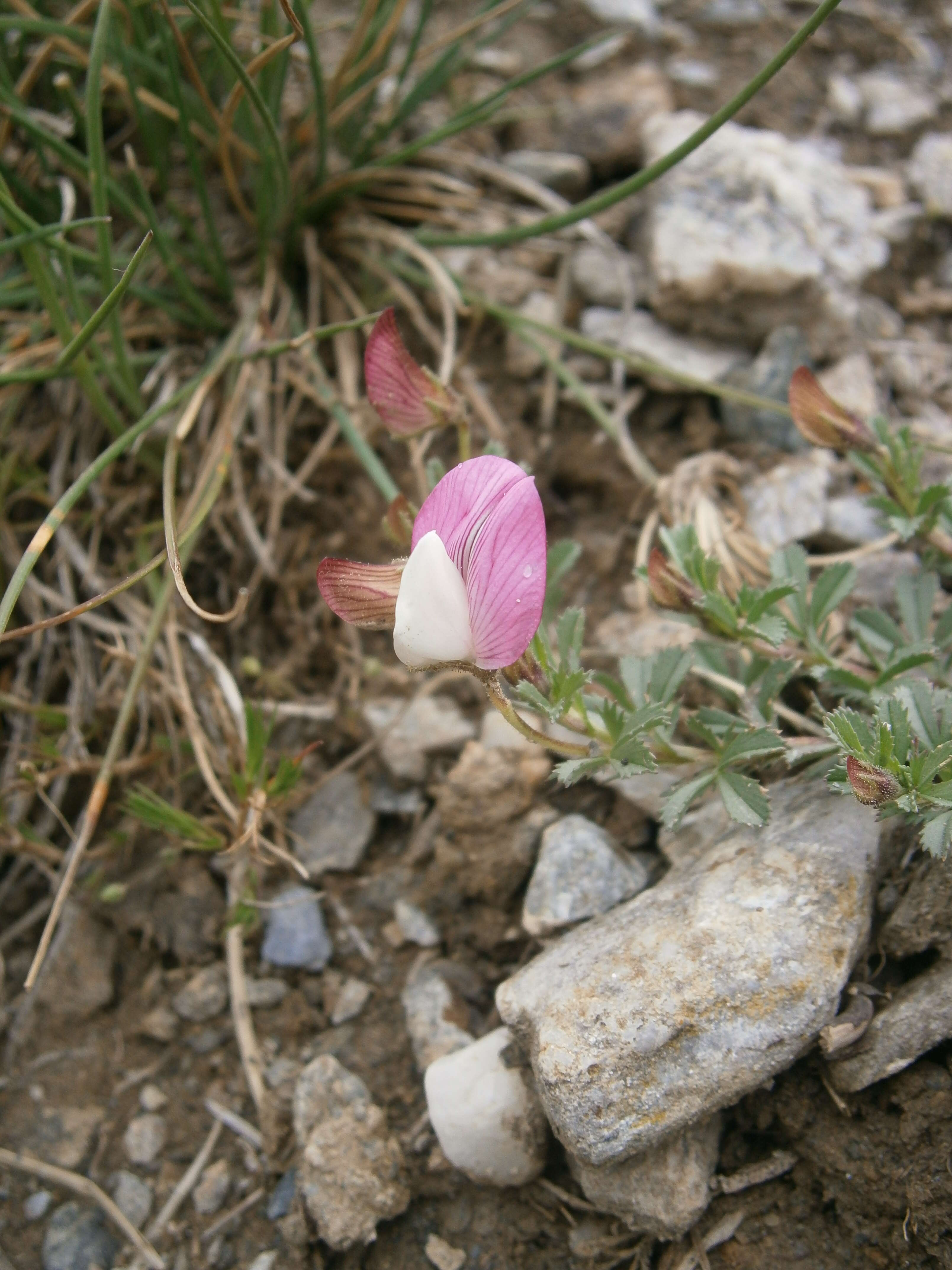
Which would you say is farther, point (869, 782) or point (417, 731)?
point (417, 731)

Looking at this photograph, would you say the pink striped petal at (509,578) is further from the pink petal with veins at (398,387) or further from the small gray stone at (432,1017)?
the small gray stone at (432,1017)

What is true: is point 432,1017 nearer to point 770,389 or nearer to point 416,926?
point 416,926

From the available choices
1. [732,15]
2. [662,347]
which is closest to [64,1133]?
[662,347]

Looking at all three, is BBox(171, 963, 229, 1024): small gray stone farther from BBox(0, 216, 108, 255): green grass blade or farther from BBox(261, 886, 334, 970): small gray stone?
BBox(0, 216, 108, 255): green grass blade

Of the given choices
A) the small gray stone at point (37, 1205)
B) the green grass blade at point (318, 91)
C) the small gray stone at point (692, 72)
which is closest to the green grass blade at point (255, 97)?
the green grass blade at point (318, 91)

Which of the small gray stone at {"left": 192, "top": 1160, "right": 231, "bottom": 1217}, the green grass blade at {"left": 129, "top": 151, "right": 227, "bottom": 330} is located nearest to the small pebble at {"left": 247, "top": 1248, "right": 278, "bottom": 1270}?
the small gray stone at {"left": 192, "top": 1160, "right": 231, "bottom": 1217}
